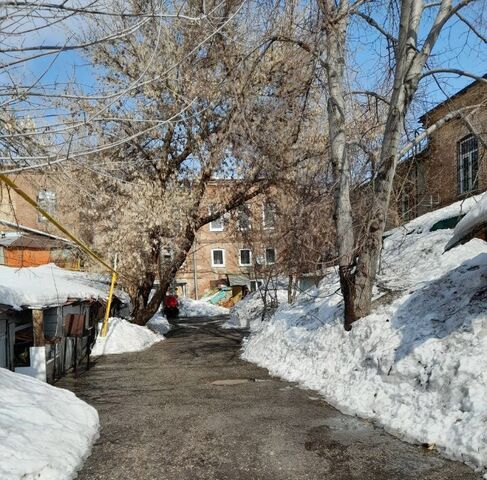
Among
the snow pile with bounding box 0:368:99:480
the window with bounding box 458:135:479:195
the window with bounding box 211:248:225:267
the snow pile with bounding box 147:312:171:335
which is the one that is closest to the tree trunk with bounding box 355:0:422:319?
the snow pile with bounding box 0:368:99:480

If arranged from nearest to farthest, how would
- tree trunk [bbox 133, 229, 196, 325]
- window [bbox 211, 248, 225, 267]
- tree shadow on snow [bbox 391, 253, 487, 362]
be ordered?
tree shadow on snow [bbox 391, 253, 487, 362]
tree trunk [bbox 133, 229, 196, 325]
window [bbox 211, 248, 225, 267]

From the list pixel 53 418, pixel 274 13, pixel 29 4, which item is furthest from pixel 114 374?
pixel 29 4

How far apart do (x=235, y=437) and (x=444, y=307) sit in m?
4.01

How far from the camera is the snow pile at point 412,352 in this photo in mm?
6051

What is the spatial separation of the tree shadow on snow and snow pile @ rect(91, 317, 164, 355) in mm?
10423

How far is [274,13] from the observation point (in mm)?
9672

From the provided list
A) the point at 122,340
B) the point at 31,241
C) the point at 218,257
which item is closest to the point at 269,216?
the point at 122,340

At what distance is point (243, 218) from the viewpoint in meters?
21.5

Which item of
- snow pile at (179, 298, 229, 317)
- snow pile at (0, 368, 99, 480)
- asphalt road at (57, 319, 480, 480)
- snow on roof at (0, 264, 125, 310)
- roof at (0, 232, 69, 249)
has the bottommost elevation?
snow pile at (179, 298, 229, 317)

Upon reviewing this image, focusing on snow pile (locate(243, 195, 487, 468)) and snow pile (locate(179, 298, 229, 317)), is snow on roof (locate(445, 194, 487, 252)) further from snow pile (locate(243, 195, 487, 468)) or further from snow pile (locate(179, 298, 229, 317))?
snow pile (locate(179, 298, 229, 317))

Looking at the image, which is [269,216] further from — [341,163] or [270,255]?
[341,163]

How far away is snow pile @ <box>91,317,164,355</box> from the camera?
1662cm

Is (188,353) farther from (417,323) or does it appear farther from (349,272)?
(417,323)

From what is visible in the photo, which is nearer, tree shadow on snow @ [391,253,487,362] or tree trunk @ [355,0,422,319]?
tree shadow on snow @ [391,253,487,362]
